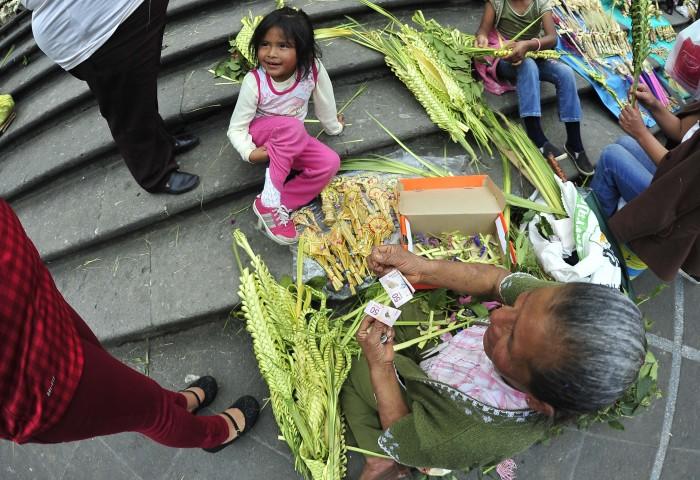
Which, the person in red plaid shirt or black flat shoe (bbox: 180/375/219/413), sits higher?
the person in red plaid shirt

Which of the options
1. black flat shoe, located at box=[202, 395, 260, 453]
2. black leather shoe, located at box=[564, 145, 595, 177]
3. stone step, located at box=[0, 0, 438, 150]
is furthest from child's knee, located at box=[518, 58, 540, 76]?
black flat shoe, located at box=[202, 395, 260, 453]

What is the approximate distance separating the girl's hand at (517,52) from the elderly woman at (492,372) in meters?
1.87

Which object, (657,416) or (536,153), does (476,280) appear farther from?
(657,416)

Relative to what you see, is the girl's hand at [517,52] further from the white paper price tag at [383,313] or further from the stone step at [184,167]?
the white paper price tag at [383,313]

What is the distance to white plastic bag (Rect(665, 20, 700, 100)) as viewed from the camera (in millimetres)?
2773

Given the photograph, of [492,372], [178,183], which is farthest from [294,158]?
[492,372]

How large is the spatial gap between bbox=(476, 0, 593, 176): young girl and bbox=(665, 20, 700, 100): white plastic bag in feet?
2.35

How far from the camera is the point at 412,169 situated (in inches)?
109

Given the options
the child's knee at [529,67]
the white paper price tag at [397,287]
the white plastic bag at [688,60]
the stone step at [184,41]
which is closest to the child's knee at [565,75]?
the child's knee at [529,67]

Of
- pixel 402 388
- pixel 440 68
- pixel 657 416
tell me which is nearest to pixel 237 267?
pixel 402 388

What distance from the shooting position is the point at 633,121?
7.76 feet

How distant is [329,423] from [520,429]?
36.7 inches

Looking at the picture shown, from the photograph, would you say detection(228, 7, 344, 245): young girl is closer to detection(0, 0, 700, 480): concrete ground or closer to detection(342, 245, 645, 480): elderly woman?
detection(0, 0, 700, 480): concrete ground

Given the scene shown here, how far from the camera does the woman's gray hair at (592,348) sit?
1039mm
